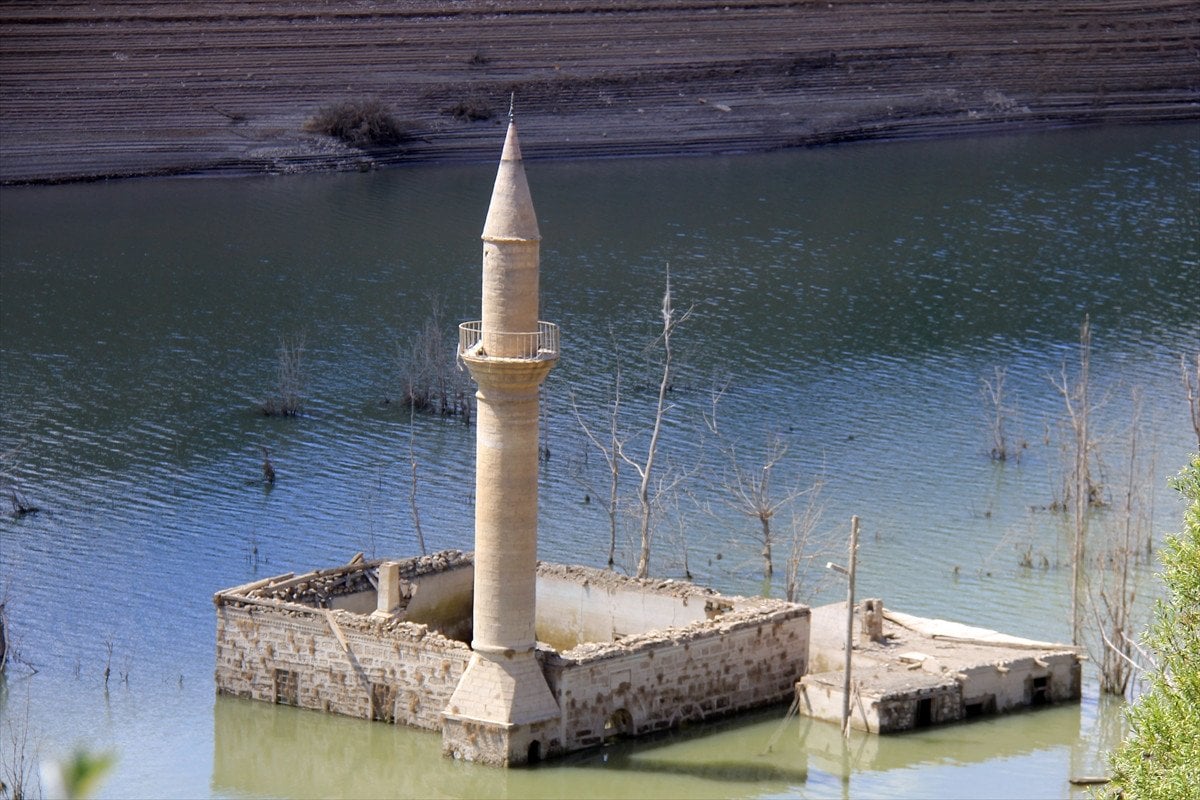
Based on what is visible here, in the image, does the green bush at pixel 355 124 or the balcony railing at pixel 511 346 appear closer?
the balcony railing at pixel 511 346

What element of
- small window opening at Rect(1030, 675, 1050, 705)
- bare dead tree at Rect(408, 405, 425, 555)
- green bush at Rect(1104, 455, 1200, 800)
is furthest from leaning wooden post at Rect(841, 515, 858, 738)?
bare dead tree at Rect(408, 405, 425, 555)

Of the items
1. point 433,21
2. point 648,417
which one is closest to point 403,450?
point 648,417

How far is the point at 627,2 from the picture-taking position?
7362 centimetres

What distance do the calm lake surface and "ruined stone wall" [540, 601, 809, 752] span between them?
1.04 ft

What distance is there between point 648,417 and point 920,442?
486cm

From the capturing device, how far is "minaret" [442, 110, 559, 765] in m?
24.6

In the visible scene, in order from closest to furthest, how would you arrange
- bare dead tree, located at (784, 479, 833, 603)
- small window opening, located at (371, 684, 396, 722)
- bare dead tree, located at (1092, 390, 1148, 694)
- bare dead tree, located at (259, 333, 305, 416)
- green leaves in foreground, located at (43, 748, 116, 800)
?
1. green leaves in foreground, located at (43, 748, 116, 800)
2. small window opening, located at (371, 684, 396, 722)
3. bare dead tree, located at (1092, 390, 1148, 694)
4. bare dead tree, located at (784, 479, 833, 603)
5. bare dead tree, located at (259, 333, 305, 416)

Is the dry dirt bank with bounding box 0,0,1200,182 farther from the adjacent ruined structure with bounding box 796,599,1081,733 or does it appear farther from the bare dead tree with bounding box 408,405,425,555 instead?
the adjacent ruined structure with bounding box 796,599,1081,733

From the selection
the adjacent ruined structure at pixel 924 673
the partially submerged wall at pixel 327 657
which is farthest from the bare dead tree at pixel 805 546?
the partially submerged wall at pixel 327 657

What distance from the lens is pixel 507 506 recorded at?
24875mm

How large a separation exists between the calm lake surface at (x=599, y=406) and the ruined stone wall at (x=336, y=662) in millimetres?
260

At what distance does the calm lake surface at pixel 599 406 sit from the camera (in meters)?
26.5

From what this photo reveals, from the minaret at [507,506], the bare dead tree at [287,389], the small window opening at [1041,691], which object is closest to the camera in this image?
the minaret at [507,506]

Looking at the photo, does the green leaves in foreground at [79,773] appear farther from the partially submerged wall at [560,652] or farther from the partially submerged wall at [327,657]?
the partially submerged wall at [327,657]
